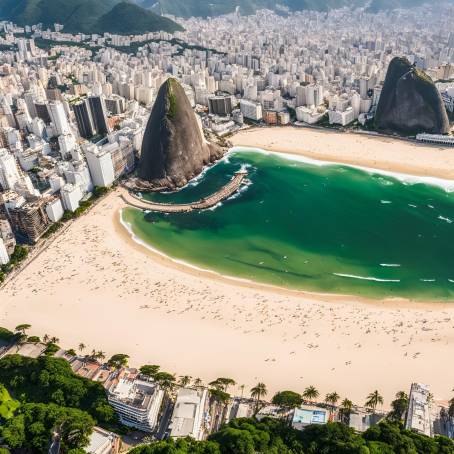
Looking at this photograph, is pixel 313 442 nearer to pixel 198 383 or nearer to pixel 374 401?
pixel 374 401

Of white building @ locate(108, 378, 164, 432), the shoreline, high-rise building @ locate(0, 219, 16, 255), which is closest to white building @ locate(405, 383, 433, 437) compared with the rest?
the shoreline

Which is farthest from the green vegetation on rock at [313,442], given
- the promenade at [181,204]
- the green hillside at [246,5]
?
the green hillside at [246,5]

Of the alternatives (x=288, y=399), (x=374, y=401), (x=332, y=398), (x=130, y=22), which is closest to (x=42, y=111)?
(x=288, y=399)

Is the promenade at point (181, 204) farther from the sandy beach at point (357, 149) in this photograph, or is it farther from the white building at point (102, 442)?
the white building at point (102, 442)

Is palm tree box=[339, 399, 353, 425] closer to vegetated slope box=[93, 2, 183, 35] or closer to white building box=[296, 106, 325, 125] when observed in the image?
white building box=[296, 106, 325, 125]

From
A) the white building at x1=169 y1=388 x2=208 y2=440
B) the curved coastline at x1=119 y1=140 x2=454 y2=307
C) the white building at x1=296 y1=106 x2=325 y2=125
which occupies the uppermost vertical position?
the white building at x1=296 y1=106 x2=325 y2=125

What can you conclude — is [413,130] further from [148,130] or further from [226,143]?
[148,130]

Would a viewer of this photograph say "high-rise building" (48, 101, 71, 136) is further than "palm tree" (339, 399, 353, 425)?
Yes
